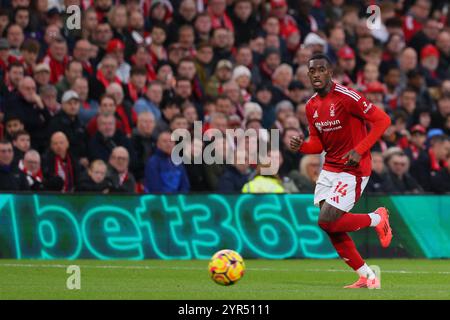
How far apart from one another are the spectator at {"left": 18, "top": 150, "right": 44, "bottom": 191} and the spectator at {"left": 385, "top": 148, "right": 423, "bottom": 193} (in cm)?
552

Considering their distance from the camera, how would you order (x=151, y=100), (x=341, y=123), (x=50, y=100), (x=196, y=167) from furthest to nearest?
(x=151, y=100), (x=196, y=167), (x=50, y=100), (x=341, y=123)

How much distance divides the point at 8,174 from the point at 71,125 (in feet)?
4.37

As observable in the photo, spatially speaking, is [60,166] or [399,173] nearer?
[60,166]

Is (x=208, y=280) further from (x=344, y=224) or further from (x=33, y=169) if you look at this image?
(x=33, y=169)

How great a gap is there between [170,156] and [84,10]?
136 inches

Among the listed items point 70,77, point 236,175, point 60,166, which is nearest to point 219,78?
point 236,175

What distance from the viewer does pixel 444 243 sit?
59.9ft

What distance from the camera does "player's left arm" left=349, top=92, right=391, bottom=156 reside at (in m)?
12.4

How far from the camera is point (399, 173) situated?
776 inches

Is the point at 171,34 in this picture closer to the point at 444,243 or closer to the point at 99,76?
the point at 99,76

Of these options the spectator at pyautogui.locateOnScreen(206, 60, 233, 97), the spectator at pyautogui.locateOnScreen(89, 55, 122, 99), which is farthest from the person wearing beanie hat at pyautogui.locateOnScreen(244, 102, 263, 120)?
the spectator at pyautogui.locateOnScreen(89, 55, 122, 99)

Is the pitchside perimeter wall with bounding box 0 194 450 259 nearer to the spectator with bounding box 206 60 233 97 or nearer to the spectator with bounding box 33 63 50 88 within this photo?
the spectator with bounding box 33 63 50 88
